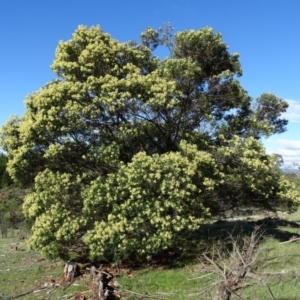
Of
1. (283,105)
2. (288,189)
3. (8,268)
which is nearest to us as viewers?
(288,189)

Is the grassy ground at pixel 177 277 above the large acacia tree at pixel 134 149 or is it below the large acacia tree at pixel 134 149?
below

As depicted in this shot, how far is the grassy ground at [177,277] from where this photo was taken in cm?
1071

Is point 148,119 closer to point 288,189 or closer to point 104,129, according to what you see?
point 104,129

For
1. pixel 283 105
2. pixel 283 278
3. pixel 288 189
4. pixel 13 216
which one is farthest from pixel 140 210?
pixel 13 216

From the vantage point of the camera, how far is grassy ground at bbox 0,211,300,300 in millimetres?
10711

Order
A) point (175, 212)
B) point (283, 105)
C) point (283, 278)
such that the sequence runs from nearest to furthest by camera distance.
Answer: point (283, 278) < point (175, 212) < point (283, 105)

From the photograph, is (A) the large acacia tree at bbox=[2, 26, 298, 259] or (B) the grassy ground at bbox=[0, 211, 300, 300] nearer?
(B) the grassy ground at bbox=[0, 211, 300, 300]

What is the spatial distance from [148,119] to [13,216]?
23.1 metres

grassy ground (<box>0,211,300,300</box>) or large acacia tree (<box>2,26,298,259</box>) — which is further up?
large acacia tree (<box>2,26,298,259</box>)

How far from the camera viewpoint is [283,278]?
11188 millimetres

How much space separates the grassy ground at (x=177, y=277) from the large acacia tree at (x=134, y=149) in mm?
935

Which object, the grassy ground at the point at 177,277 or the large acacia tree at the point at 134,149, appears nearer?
the grassy ground at the point at 177,277

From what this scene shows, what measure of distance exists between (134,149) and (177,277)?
460cm

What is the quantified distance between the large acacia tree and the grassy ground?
0.93 m
